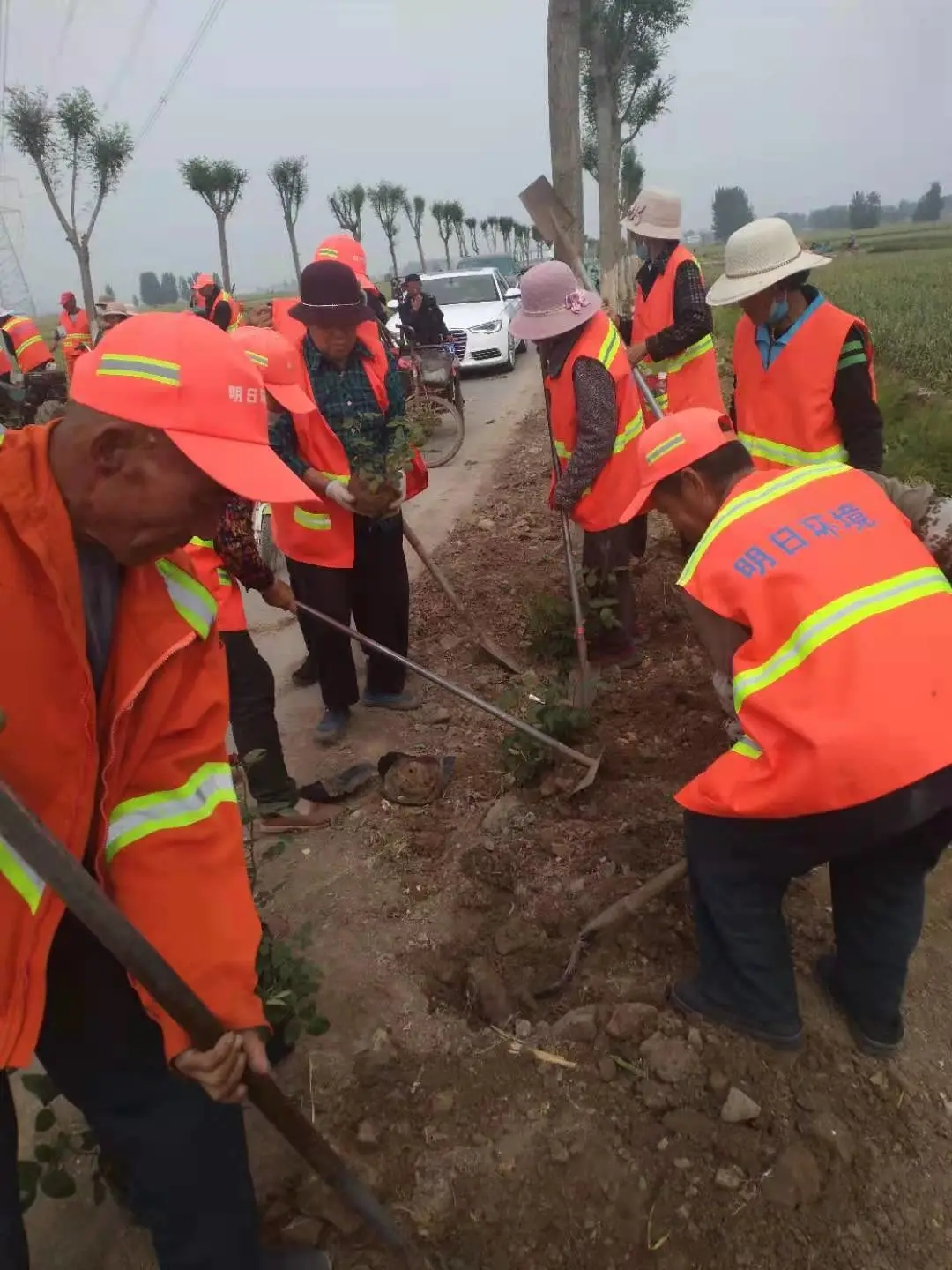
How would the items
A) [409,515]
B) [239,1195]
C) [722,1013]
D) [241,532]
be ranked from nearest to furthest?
[239,1195]
[722,1013]
[241,532]
[409,515]

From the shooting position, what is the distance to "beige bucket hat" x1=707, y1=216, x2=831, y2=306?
123 inches

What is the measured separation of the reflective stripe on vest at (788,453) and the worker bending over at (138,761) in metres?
2.22

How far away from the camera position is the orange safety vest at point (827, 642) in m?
1.67

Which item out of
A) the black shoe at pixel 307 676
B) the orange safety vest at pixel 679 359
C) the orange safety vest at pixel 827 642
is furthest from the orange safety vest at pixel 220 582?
the orange safety vest at pixel 679 359

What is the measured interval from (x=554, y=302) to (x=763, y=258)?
0.83 meters

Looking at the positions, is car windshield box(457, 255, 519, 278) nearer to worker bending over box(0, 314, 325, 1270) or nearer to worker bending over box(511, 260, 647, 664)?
worker bending over box(511, 260, 647, 664)

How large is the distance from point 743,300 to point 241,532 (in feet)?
6.56

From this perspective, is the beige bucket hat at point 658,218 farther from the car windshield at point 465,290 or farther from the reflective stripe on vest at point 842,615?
the car windshield at point 465,290

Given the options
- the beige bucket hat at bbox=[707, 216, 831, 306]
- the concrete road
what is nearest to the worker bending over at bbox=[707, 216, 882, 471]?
the beige bucket hat at bbox=[707, 216, 831, 306]

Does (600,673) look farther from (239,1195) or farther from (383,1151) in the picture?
(239,1195)

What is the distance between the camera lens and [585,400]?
3605 millimetres

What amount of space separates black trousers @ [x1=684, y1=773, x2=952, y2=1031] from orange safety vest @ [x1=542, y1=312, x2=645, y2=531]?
1974mm

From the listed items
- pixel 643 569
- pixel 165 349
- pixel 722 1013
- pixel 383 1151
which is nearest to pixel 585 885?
pixel 722 1013

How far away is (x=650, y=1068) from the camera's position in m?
2.21
